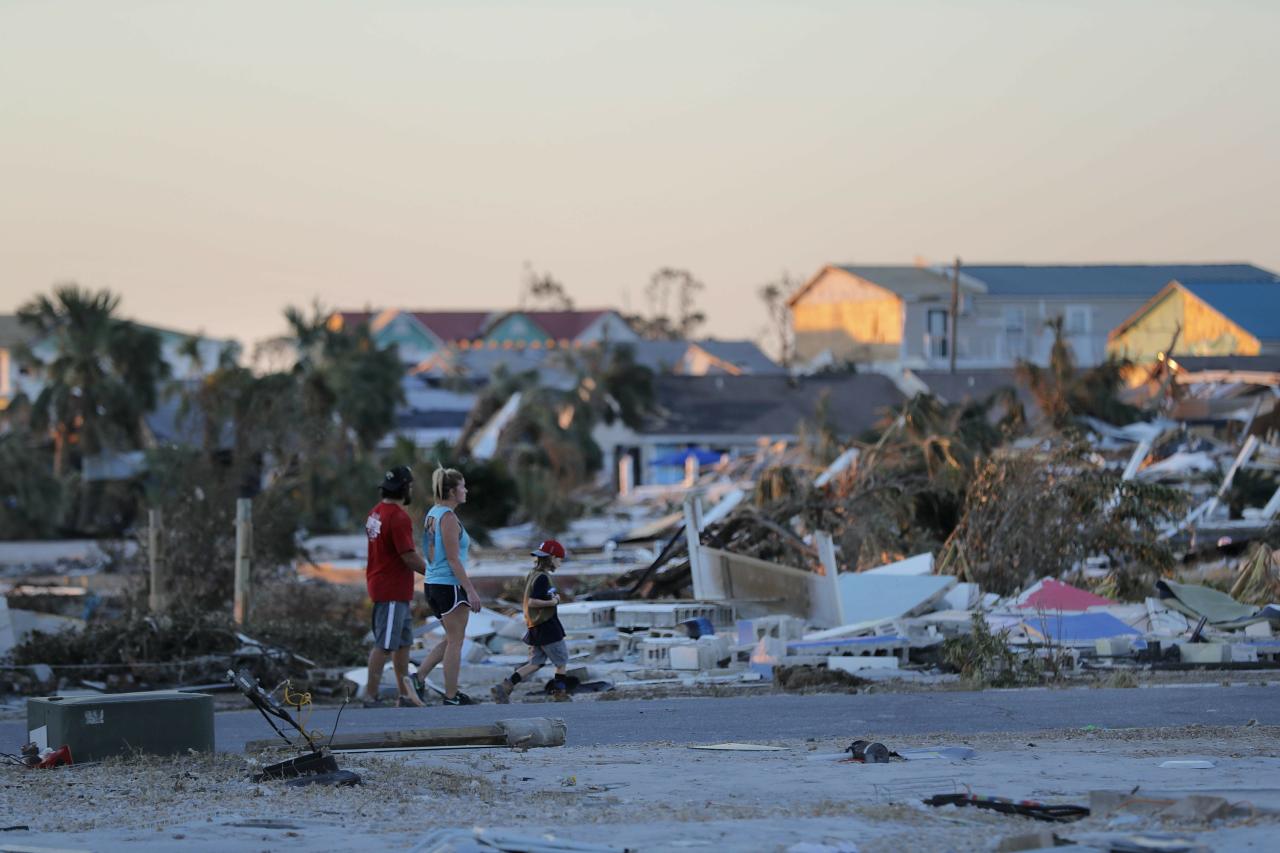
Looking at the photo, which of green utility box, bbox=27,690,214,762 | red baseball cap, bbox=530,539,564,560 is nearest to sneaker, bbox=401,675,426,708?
red baseball cap, bbox=530,539,564,560

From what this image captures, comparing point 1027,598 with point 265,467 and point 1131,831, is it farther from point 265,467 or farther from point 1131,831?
point 265,467

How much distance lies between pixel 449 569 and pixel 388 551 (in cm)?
41

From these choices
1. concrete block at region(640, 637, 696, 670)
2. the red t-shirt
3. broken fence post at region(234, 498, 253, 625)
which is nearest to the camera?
the red t-shirt

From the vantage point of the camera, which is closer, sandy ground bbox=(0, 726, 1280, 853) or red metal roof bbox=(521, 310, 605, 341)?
sandy ground bbox=(0, 726, 1280, 853)

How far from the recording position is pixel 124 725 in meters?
7.83

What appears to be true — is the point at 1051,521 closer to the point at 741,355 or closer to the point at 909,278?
the point at 909,278

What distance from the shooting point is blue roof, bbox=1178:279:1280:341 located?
218ft

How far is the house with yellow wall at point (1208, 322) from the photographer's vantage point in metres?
65.9

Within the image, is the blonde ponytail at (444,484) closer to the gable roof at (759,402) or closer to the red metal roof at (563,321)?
the gable roof at (759,402)

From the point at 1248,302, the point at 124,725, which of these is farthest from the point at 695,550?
the point at 1248,302

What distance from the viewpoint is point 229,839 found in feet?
19.6

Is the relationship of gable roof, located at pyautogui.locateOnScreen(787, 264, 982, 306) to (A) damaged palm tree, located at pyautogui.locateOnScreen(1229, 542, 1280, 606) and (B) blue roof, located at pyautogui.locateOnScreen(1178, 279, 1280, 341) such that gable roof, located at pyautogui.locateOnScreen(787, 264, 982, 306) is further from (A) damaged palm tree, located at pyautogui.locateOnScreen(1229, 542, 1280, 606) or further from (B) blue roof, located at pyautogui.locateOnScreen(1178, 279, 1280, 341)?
(A) damaged palm tree, located at pyautogui.locateOnScreen(1229, 542, 1280, 606)

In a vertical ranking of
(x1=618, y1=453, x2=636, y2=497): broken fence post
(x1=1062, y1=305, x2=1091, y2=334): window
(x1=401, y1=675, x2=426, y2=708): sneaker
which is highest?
(x1=1062, y1=305, x2=1091, y2=334): window

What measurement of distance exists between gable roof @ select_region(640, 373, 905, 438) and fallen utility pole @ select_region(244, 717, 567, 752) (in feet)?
182
